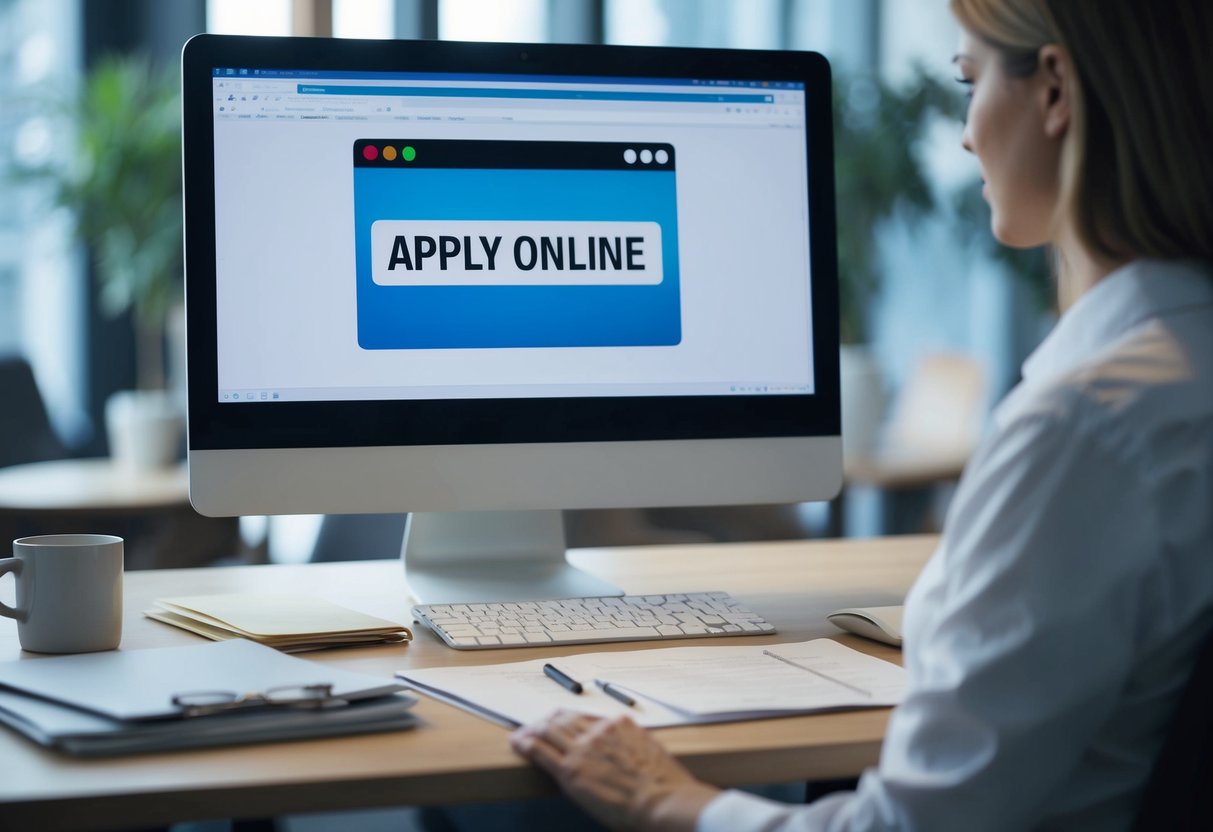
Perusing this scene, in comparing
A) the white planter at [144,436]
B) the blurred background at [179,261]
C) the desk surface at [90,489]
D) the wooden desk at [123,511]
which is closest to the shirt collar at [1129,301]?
the blurred background at [179,261]

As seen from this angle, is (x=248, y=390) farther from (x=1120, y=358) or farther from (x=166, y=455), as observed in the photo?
(x=166, y=455)

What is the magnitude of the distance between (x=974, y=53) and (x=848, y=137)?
10.7ft

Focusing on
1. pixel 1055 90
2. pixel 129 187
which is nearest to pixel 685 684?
pixel 1055 90

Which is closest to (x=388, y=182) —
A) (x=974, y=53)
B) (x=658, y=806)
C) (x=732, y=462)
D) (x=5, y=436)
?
(x=732, y=462)

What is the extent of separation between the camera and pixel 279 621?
1.15 m

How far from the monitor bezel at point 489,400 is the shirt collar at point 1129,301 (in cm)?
51

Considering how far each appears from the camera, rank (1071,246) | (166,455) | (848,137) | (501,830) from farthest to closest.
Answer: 1. (848,137)
2. (166,455)
3. (501,830)
4. (1071,246)

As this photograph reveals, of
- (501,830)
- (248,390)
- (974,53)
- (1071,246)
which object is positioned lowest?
(501,830)

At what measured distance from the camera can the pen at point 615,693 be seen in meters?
0.94

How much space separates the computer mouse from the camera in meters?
1.14

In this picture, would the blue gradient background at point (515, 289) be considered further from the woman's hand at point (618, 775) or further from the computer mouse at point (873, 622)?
the woman's hand at point (618, 775)

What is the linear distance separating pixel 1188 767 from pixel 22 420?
141 inches

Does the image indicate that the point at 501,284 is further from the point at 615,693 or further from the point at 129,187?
the point at 129,187

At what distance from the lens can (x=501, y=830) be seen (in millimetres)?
1451
